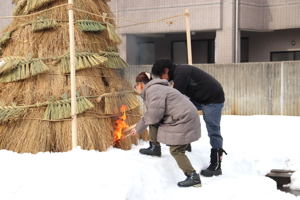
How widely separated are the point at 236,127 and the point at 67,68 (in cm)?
585

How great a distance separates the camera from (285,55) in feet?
60.1

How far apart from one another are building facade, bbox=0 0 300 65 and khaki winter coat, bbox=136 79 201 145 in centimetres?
988

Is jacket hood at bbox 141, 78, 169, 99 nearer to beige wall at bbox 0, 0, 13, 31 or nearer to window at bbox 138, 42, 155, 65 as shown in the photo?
window at bbox 138, 42, 155, 65

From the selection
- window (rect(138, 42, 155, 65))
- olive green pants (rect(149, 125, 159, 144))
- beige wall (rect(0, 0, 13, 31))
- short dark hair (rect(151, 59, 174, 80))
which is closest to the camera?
short dark hair (rect(151, 59, 174, 80))

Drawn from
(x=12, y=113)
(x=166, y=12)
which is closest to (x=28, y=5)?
(x=12, y=113)

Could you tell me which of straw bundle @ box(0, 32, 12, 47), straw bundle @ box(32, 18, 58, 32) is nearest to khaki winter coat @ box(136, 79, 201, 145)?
straw bundle @ box(32, 18, 58, 32)

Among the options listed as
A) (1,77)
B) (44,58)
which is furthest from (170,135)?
(1,77)

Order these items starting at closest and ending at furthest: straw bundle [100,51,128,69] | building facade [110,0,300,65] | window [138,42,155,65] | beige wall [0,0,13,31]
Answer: straw bundle [100,51,128,69]
building facade [110,0,300,65]
beige wall [0,0,13,31]
window [138,42,155,65]

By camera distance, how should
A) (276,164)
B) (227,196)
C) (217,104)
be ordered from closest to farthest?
(227,196), (217,104), (276,164)

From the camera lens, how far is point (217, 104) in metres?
Result: 6.32

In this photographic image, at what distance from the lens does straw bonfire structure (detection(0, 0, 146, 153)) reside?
6512 mm

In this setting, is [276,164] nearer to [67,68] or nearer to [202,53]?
[67,68]

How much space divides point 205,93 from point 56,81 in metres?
2.15

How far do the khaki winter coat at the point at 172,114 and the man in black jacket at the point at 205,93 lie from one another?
47cm
